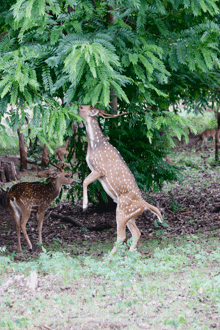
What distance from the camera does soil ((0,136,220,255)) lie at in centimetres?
894

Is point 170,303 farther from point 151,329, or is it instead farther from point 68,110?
point 68,110

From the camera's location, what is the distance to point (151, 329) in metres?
4.01

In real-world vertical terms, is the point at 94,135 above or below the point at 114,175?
above

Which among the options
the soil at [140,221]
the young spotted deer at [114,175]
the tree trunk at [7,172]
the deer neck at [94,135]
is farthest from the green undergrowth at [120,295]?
the tree trunk at [7,172]

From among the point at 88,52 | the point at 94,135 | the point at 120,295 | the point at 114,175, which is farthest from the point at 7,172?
the point at 120,295

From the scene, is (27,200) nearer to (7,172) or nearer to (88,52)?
(88,52)

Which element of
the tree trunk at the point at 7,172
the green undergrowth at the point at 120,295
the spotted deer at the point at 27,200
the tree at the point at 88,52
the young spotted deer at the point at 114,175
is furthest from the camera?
the tree trunk at the point at 7,172

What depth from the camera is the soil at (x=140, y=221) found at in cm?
894

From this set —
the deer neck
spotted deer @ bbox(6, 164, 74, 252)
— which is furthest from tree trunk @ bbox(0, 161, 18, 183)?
the deer neck

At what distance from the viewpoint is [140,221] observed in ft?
32.8

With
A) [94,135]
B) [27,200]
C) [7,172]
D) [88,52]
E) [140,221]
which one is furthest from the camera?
[7,172]

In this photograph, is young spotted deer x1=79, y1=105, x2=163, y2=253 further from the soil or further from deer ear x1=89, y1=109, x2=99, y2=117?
the soil

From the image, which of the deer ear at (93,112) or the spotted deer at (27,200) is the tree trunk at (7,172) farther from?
the deer ear at (93,112)

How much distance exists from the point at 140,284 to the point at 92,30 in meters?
4.07
